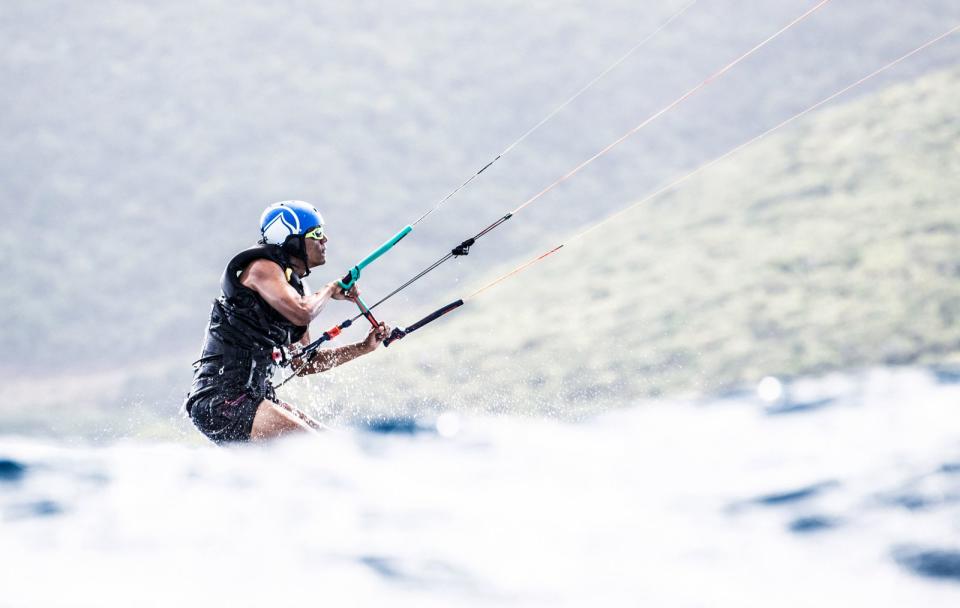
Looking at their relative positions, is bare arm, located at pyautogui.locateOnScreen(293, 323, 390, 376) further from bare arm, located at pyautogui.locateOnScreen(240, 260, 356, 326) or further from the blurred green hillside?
the blurred green hillside

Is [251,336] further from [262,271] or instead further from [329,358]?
[329,358]

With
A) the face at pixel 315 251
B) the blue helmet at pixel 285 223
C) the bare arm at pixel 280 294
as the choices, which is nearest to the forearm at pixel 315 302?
the bare arm at pixel 280 294

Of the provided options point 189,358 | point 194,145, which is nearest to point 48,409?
point 189,358

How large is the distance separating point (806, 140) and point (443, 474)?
2749 inches

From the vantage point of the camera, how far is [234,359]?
8586 mm

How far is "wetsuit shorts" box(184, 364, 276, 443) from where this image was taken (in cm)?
854

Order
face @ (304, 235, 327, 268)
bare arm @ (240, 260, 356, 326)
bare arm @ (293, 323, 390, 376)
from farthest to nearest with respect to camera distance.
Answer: bare arm @ (293, 323, 390, 376)
face @ (304, 235, 327, 268)
bare arm @ (240, 260, 356, 326)

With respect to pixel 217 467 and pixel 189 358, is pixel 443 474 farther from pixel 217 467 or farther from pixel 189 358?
pixel 189 358

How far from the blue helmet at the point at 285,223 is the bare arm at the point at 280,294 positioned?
1.04ft

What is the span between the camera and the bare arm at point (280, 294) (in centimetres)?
824

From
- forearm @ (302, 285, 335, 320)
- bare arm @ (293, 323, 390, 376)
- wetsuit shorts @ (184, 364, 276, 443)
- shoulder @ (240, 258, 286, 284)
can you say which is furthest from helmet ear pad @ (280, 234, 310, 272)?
wetsuit shorts @ (184, 364, 276, 443)

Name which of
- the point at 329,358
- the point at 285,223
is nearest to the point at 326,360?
the point at 329,358

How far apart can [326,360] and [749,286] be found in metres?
59.7

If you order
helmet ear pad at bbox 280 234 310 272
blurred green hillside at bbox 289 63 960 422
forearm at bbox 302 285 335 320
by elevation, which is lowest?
forearm at bbox 302 285 335 320
